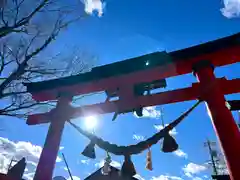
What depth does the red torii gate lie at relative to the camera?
3193mm

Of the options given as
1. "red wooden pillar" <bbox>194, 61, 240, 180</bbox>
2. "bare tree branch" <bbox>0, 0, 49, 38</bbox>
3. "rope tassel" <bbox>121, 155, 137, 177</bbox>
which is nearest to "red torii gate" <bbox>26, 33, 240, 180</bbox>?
"red wooden pillar" <bbox>194, 61, 240, 180</bbox>

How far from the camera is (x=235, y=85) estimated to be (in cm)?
356

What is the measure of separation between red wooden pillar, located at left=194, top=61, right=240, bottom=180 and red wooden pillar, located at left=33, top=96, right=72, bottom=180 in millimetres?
2971

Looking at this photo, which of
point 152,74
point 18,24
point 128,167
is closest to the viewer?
point 128,167

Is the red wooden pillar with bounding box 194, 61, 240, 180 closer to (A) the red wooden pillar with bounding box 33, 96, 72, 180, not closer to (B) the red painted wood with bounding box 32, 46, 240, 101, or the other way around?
(B) the red painted wood with bounding box 32, 46, 240, 101

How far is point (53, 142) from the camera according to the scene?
4.13 m

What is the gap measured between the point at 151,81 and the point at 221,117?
1.60m

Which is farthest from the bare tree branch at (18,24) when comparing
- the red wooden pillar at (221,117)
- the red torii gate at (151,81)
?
the red wooden pillar at (221,117)

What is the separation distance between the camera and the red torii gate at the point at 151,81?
10.5ft

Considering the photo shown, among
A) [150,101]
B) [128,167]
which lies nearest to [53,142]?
[128,167]

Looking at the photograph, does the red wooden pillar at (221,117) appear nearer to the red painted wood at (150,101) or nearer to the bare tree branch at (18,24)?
the red painted wood at (150,101)

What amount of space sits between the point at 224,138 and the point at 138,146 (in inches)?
54.3

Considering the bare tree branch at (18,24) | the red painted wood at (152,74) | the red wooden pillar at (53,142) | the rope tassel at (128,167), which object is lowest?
the rope tassel at (128,167)

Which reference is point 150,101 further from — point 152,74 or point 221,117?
point 221,117
